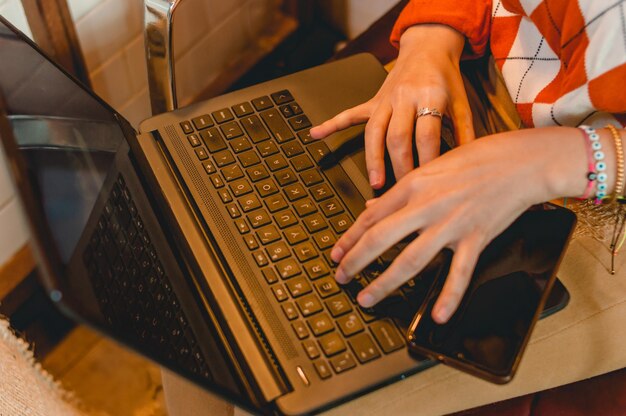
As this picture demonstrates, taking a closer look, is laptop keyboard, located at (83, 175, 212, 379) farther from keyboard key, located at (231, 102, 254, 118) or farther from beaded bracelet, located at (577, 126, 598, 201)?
beaded bracelet, located at (577, 126, 598, 201)

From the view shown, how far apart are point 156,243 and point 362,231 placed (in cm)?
20

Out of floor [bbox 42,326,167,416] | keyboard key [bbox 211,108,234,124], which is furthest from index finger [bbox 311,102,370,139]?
floor [bbox 42,326,167,416]

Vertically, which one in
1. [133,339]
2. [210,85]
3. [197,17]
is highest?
[133,339]

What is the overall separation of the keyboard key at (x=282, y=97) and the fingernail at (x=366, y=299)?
10.5 inches

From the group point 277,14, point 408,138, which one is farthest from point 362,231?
point 277,14

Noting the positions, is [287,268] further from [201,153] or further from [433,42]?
[433,42]

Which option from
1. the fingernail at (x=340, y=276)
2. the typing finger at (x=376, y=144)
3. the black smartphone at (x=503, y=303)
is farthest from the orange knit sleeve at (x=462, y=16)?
the fingernail at (x=340, y=276)

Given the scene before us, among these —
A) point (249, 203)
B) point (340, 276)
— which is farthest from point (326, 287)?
point (249, 203)

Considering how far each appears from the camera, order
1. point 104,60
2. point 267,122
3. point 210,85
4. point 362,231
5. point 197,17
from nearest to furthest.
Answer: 1. point 362,231
2. point 267,122
3. point 104,60
4. point 197,17
5. point 210,85

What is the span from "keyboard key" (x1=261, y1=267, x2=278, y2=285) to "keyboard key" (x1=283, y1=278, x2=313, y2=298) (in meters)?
0.01

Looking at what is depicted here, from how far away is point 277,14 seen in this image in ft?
4.95

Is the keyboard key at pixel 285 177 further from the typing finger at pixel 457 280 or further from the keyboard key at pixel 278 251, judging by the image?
the typing finger at pixel 457 280

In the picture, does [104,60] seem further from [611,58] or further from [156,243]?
[611,58]

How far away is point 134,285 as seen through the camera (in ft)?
1.91
